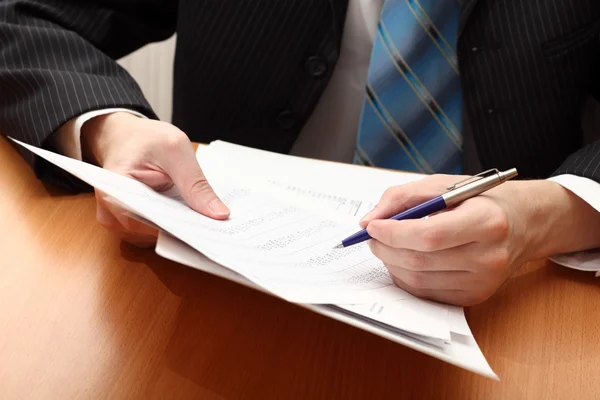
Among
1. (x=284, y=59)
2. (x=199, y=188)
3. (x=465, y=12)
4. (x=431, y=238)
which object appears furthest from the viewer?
(x=284, y=59)

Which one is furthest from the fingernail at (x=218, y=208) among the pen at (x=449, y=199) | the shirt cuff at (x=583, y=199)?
the shirt cuff at (x=583, y=199)

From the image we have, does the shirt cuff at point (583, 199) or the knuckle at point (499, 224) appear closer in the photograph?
the knuckle at point (499, 224)

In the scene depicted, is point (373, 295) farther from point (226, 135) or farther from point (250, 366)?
point (226, 135)

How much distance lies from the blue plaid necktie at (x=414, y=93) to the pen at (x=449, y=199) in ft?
1.42

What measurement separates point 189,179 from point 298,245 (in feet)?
0.44

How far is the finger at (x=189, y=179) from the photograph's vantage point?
1.95ft

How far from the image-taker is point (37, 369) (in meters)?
0.49

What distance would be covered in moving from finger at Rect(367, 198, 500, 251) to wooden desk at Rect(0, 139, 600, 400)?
96 mm

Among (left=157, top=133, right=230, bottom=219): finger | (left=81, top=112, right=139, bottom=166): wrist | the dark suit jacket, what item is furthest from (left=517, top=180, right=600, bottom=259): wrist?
(left=81, top=112, right=139, bottom=166): wrist

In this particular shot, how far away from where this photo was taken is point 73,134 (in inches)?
28.8

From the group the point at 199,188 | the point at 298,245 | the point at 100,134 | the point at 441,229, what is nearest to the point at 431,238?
the point at 441,229

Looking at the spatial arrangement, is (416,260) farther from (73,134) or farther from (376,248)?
(73,134)

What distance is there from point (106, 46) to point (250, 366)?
0.71 m

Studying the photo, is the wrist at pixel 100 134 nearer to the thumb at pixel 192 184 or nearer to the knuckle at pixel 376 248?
the thumb at pixel 192 184
